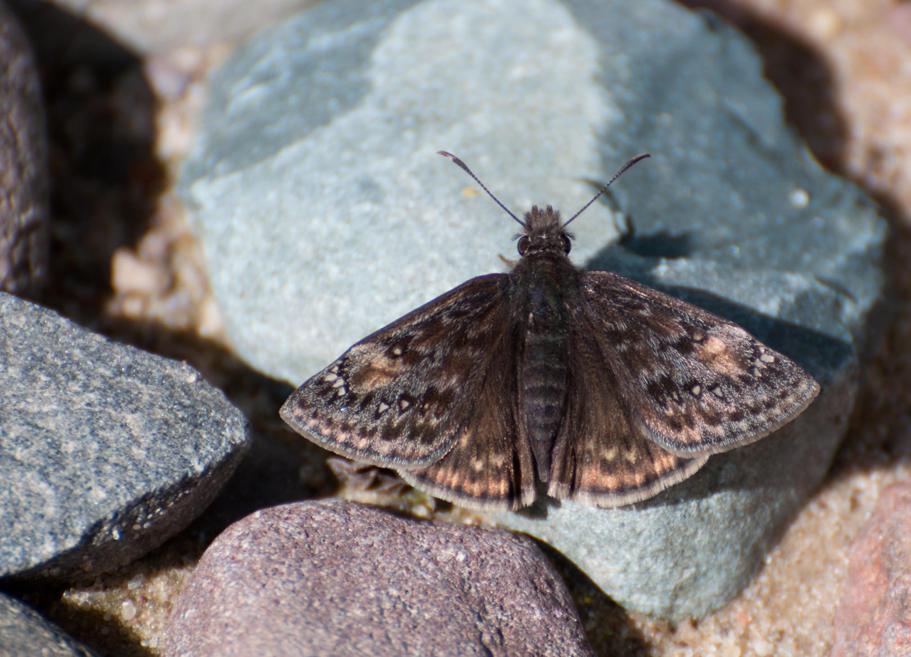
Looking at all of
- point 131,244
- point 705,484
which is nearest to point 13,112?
point 131,244

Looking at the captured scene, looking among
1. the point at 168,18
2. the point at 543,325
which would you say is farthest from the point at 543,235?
the point at 168,18

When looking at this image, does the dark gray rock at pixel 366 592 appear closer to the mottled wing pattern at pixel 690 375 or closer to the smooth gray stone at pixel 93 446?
the smooth gray stone at pixel 93 446

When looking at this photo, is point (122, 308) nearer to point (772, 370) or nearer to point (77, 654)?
point (77, 654)

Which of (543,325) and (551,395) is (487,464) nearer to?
(551,395)

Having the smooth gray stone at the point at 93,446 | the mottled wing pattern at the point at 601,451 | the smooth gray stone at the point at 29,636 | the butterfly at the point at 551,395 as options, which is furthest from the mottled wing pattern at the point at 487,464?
the smooth gray stone at the point at 29,636

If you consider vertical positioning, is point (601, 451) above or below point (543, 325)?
below

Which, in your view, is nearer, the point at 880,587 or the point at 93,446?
the point at 93,446
